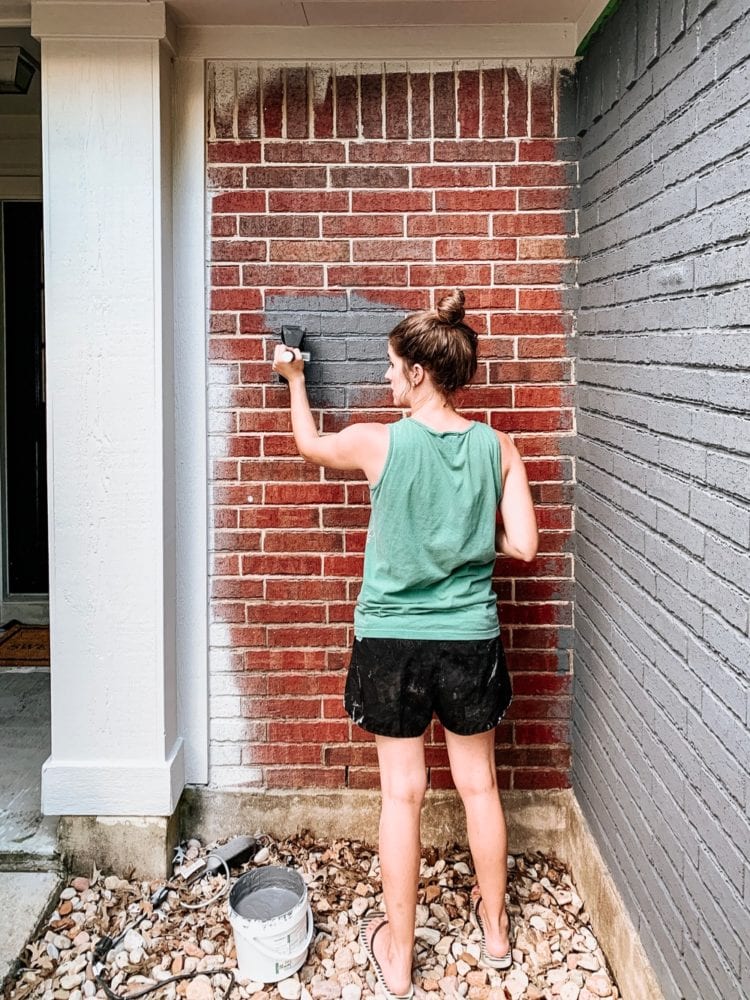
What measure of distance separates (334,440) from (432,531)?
0.40m

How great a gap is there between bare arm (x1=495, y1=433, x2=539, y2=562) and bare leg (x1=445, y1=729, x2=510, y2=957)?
571 millimetres

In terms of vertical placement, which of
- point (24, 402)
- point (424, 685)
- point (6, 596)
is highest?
point (24, 402)

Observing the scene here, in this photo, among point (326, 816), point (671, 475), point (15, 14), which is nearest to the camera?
point (671, 475)

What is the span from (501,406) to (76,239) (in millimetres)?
1543

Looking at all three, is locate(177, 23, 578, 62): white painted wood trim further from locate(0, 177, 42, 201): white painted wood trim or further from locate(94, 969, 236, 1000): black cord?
locate(94, 969, 236, 1000): black cord

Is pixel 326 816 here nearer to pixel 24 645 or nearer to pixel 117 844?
pixel 117 844

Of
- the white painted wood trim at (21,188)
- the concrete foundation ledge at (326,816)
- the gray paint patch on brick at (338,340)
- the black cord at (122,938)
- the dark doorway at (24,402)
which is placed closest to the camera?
the black cord at (122,938)

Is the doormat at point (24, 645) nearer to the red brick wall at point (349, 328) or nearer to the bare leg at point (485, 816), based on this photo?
the red brick wall at point (349, 328)

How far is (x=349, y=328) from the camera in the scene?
3393 millimetres

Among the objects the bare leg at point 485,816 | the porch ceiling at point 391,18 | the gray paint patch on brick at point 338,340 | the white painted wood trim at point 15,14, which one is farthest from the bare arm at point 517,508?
the white painted wood trim at point 15,14

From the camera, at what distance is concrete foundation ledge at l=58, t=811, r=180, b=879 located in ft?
10.8

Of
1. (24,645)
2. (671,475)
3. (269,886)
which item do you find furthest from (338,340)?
(24,645)

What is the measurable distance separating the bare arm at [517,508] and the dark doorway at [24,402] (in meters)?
3.69

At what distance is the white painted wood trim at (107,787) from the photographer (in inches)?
129
